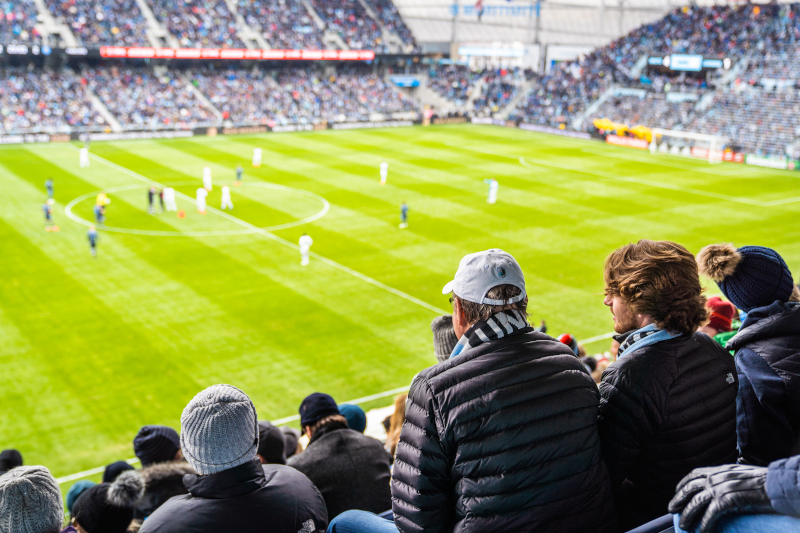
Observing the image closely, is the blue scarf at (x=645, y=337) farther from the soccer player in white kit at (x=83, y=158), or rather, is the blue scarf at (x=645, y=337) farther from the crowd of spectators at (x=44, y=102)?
the crowd of spectators at (x=44, y=102)

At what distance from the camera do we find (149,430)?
7.00 meters

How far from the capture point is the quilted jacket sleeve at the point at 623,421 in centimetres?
380

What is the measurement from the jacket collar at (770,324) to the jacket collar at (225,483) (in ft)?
11.0

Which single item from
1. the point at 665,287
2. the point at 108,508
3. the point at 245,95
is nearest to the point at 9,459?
the point at 108,508

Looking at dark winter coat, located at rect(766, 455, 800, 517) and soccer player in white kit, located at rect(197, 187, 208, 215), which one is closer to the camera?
dark winter coat, located at rect(766, 455, 800, 517)

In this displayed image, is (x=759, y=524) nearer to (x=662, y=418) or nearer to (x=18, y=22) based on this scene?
(x=662, y=418)

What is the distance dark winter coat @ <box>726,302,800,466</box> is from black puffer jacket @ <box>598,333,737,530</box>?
55 cm

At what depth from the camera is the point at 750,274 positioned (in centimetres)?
498

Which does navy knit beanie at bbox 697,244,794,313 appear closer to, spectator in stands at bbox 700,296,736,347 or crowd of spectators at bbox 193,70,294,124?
spectator in stands at bbox 700,296,736,347

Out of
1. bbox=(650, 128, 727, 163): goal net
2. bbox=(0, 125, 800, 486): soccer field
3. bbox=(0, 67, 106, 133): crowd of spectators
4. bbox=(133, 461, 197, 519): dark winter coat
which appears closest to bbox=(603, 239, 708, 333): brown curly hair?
bbox=(133, 461, 197, 519): dark winter coat

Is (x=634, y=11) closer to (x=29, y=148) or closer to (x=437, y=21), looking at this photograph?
(x=437, y=21)

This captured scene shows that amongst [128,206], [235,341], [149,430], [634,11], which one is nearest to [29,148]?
[128,206]

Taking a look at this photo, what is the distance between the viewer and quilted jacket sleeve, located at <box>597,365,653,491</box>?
150 inches

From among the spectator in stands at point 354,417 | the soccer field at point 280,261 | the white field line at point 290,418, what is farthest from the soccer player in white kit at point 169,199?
the spectator in stands at point 354,417
